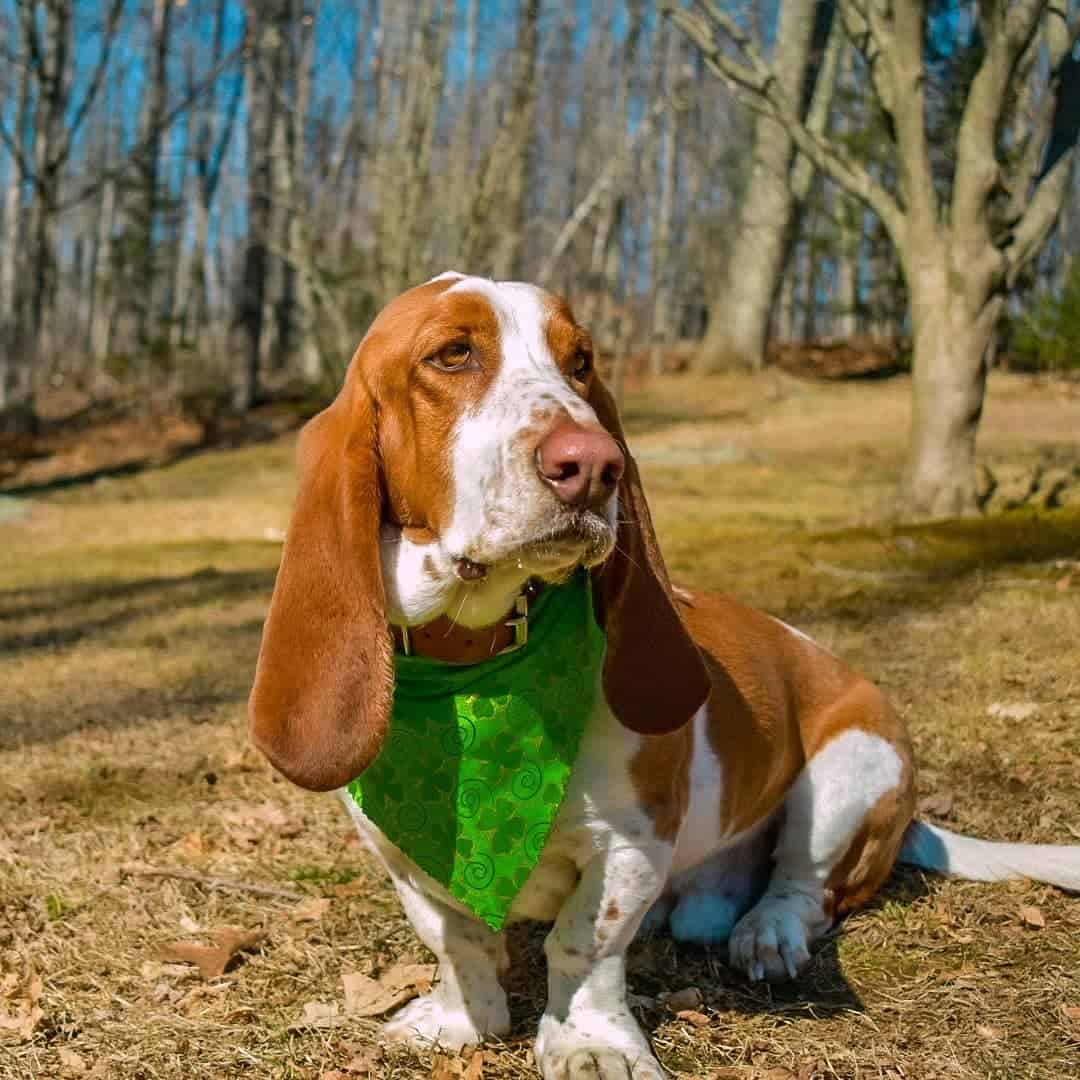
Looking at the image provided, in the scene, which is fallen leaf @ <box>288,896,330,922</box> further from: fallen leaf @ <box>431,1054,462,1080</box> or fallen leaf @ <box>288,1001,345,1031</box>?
fallen leaf @ <box>431,1054,462,1080</box>

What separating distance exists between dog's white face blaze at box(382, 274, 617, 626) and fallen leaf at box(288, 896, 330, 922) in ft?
4.43

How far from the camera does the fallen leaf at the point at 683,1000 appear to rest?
3.25m

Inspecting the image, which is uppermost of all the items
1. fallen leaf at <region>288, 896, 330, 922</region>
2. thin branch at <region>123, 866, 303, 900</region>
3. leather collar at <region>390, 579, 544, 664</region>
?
leather collar at <region>390, 579, 544, 664</region>

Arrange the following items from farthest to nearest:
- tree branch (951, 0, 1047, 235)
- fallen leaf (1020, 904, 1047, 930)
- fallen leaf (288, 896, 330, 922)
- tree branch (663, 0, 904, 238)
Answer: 1. tree branch (663, 0, 904, 238)
2. tree branch (951, 0, 1047, 235)
3. fallen leaf (288, 896, 330, 922)
4. fallen leaf (1020, 904, 1047, 930)

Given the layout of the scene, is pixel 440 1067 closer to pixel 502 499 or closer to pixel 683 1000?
pixel 683 1000

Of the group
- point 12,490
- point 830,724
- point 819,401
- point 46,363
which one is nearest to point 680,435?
point 819,401

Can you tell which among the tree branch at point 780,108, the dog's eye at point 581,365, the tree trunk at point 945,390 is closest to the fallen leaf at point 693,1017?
the dog's eye at point 581,365

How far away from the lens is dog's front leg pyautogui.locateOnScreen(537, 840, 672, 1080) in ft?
9.41

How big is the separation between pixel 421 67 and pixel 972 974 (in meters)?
16.9

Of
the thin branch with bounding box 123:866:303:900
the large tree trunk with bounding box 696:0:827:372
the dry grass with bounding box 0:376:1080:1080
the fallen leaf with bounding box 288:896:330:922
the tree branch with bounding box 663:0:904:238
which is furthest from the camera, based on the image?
the large tree trunk with bounding box 696:0:827:372

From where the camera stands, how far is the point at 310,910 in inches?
153

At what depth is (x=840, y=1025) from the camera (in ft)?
10.3

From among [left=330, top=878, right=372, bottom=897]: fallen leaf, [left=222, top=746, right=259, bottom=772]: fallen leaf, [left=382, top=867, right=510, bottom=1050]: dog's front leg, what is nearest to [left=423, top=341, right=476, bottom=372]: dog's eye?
[left=382, top=867, right=510, bottom=1050]: dog's front leg

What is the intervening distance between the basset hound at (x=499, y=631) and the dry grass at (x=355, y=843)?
262mm
